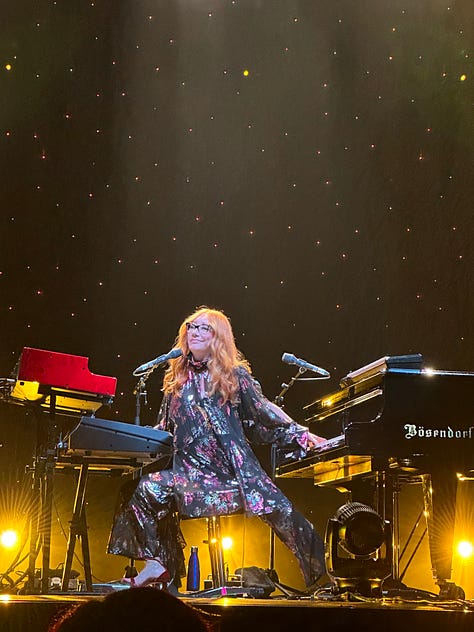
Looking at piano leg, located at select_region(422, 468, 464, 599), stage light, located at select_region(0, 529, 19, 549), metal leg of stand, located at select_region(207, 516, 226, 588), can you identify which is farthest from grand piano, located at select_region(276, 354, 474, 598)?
stage light, located at select_region(0, 529, 19, 549)

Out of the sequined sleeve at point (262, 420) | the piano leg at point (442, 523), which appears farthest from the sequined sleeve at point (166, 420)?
the piano leg at point (442, 523)

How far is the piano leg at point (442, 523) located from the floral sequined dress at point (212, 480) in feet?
2.27

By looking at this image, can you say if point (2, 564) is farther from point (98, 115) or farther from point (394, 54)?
point (394, 54)

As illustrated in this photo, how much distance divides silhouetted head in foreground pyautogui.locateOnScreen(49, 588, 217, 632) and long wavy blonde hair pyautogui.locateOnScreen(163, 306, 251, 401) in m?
3.12

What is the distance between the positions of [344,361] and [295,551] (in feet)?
5.91

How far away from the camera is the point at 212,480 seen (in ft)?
12.6

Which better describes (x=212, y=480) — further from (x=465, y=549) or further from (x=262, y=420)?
(x=465, y=549)

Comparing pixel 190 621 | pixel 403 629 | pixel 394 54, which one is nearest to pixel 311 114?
pixel 394 54

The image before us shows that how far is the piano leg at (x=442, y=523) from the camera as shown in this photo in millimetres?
3217

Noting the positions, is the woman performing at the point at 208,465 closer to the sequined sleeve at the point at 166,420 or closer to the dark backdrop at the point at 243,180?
the sequined sleeve at the point at 166,420

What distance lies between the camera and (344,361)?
17.6 feet

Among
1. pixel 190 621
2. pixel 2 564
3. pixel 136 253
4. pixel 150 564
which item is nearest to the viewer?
pixel 190 621

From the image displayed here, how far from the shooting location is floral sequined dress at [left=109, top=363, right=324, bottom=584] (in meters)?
3.70

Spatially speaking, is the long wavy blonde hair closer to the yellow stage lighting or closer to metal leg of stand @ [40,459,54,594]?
metal leg of stand @ [40,459,54,594]
